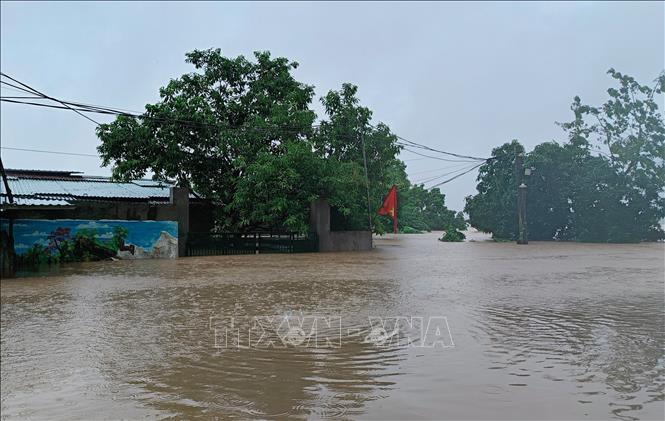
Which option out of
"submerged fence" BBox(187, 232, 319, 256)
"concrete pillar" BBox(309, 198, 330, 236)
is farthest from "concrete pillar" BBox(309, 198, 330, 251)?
"submerged fence" BBox(187, 232, 319, 256)

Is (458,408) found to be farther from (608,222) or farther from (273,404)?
(608,222)

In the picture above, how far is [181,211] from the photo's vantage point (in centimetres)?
2033

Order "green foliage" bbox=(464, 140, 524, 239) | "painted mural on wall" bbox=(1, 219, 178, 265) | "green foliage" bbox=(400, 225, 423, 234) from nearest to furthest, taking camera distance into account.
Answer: "painted mural on wall" bbox=(1, 219, 178, 265), "green foliage" bbox=(464, 140, 524, 239), "green foliage" bbox=(400, 225, 423, 234)

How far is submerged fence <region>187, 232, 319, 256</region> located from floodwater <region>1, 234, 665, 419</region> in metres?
10.0

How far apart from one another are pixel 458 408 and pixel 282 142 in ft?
62.0

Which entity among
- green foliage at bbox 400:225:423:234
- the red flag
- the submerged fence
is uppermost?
the red flag

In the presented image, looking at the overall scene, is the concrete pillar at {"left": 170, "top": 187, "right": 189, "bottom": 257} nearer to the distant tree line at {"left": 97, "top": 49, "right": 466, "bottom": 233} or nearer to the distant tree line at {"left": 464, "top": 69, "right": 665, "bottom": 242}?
the distant tree line at {"left": 97, "top": 49, "right": 466, "bottom": 233}

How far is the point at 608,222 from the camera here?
1273 inches

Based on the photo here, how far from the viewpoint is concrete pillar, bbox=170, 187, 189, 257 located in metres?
20.2

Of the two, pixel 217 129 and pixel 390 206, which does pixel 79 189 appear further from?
pixel 390 206

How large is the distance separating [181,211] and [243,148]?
3.64 m

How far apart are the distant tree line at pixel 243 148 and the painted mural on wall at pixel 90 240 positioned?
297 centimetres

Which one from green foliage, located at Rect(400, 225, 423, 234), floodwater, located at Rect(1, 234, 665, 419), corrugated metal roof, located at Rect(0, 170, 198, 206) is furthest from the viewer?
green foliage, located at Rect(400, 225, 423, 234)

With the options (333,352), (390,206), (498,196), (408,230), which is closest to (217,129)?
(390,206)
